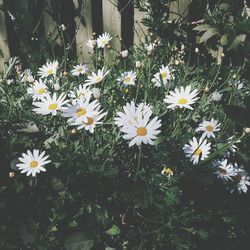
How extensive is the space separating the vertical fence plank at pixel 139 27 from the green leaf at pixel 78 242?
138 centimetres

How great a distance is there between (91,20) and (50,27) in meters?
0.32

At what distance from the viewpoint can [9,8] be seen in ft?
8.13

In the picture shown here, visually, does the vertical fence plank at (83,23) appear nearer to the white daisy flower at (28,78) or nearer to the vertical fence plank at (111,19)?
the vertical fence plank at (111,19)

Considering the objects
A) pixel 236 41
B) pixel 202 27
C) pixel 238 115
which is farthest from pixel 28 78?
pixel 238 115

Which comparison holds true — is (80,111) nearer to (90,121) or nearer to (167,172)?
(90,121)

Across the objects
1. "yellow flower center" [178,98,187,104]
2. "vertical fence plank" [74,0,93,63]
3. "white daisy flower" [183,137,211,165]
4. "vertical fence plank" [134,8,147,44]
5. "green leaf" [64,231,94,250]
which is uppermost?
"vertical fence plank" [74,0,93,63]

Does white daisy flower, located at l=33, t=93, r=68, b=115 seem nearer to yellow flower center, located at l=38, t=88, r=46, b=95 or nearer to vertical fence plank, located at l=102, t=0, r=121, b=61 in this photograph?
yellow flower center, located at l=38, t=88, r=46, b=95

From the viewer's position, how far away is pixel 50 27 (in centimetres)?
251

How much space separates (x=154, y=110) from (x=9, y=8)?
1396mm

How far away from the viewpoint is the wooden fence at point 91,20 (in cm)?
234

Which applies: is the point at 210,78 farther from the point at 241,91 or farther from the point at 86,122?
the point at 86,122

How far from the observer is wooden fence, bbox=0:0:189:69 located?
2.34 m

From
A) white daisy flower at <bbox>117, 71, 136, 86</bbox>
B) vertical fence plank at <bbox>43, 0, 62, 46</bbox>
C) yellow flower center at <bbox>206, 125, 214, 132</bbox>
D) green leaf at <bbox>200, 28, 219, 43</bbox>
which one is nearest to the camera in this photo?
yellow flower center at <bbox>206, 125, 214, 132</bbox>

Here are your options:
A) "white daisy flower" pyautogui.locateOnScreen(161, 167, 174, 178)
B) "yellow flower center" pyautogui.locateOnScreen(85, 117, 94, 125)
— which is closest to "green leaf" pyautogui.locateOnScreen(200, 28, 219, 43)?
"white daisy flower" pyautogui.locateOnScreen(161, 167, 174, 178)
